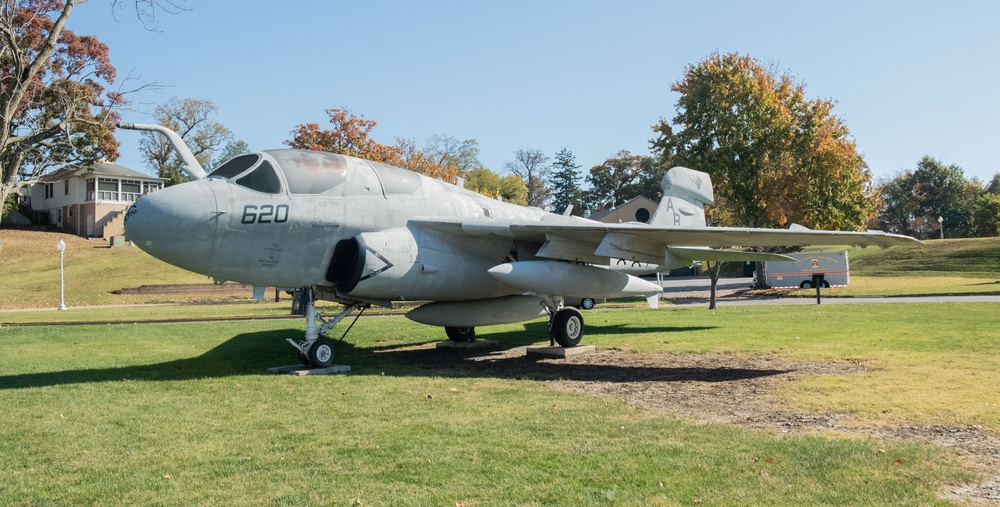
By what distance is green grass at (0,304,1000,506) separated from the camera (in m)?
4.91

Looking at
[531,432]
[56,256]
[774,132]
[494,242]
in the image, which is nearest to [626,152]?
[774,132]

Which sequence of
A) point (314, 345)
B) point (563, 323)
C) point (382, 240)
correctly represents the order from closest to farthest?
point (314, 345), point (382, 240), point (563, 323)

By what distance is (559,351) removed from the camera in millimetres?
13344

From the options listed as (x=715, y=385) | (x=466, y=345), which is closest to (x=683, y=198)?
(x=466, y=345)

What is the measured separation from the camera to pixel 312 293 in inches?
459

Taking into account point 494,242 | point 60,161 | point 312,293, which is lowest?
point 312,293

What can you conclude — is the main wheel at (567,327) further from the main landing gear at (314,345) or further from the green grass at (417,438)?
the main landing gear at (314,345)

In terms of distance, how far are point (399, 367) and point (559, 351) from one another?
3.08 meters

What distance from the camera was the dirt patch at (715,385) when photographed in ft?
20.6

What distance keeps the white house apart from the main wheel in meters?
59.4

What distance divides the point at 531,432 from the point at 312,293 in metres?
6.04

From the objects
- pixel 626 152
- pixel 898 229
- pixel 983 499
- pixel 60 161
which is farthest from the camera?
pixel 626 152

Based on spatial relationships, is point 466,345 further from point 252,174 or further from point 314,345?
point 252,174

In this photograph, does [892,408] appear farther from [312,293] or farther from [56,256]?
[56,256]
